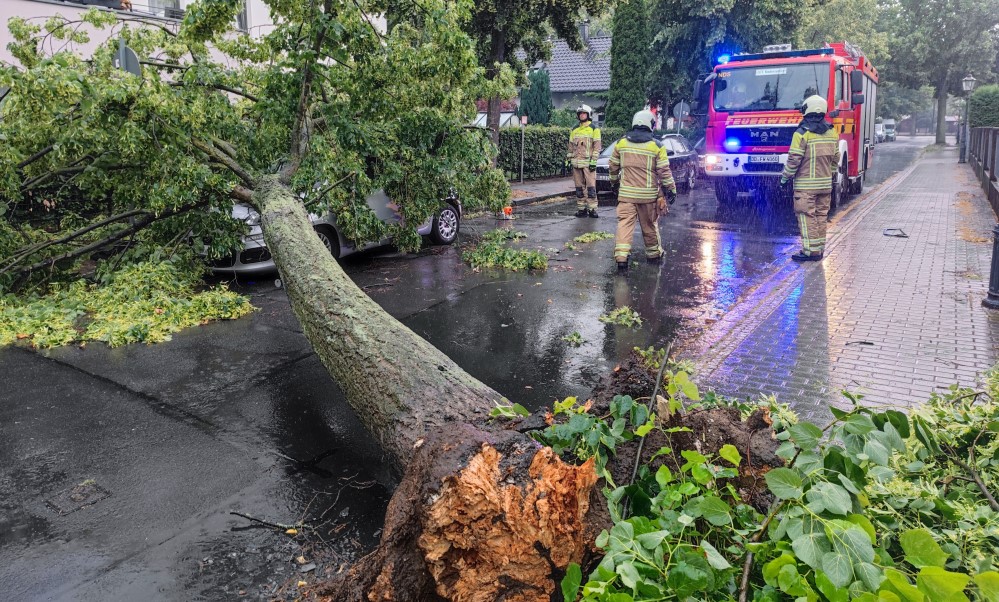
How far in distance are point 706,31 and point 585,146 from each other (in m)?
12.6

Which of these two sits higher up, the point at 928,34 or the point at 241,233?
the point at 928,34

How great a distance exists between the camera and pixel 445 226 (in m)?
11.6

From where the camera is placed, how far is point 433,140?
9117 mm

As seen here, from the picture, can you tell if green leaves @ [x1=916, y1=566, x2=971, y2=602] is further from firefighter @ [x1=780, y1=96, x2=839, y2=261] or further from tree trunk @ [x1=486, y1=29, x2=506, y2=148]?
tree trunk @ [x1=486, y1=29, x2=506, y2=148]

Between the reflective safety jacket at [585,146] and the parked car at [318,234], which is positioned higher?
the reflective safety jacket at [585,146]

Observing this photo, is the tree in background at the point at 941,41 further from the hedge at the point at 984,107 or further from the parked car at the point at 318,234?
the parked car at the point at 318,234

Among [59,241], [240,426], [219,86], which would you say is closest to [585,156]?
[219,86]

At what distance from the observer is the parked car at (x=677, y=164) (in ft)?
60.1

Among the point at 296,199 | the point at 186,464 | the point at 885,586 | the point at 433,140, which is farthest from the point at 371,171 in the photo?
the point at 885,586

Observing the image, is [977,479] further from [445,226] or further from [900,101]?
[900,101]

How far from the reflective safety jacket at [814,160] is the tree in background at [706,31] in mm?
15127

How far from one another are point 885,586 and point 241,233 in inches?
308

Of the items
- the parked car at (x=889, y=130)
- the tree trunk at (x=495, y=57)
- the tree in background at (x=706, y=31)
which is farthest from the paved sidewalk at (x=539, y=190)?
the parked car at (x=889, y=130)

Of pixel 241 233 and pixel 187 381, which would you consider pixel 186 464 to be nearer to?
pixel 187 381
